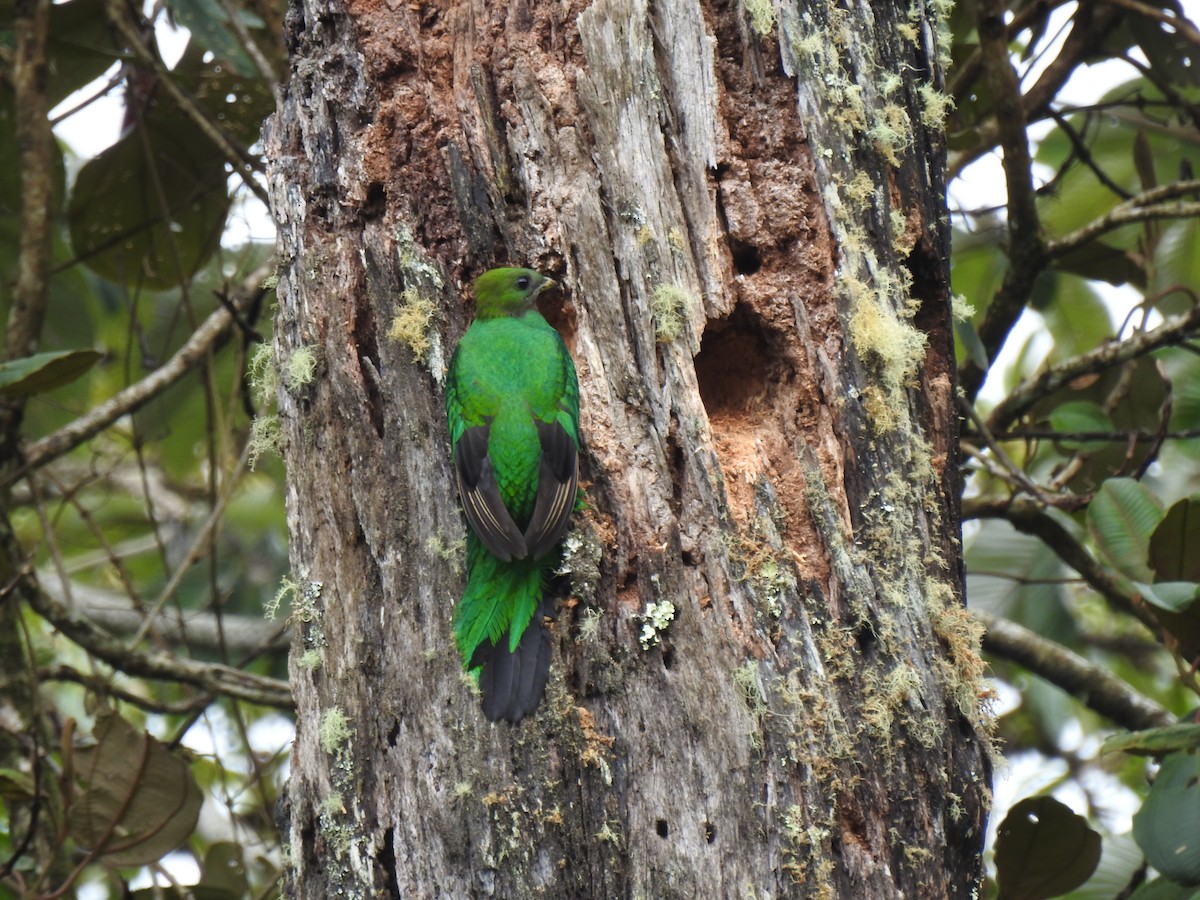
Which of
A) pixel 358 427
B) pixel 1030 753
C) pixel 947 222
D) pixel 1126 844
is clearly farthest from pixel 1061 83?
pixel 1030 753

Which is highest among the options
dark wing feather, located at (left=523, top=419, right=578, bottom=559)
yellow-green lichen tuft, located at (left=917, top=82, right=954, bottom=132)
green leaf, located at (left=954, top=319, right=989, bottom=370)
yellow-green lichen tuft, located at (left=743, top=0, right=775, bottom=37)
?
yellow-green lichen tuft, located at (left=743, top=0, right=775, bottom=37)

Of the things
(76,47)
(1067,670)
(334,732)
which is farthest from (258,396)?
(1067,670)

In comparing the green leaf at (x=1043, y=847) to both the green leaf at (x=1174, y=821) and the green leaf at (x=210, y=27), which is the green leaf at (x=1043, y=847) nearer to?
the green leaf at (x=1174, y=821)

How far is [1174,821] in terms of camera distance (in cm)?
332

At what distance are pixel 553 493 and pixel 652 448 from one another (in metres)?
0.23

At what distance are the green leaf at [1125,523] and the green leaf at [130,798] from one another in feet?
9.61

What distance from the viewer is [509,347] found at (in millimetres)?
2982

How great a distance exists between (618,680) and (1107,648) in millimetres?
6490

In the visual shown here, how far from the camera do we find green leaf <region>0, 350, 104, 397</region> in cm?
361

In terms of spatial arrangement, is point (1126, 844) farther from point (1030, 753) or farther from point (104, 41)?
point (104, 41)

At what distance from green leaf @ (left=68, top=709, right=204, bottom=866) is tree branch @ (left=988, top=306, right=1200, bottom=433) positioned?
10.5 ft

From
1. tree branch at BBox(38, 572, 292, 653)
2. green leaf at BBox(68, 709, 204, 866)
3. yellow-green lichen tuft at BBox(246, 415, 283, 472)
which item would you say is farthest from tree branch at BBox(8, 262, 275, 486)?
tree branch at BBox(38, 572, 292, 653)

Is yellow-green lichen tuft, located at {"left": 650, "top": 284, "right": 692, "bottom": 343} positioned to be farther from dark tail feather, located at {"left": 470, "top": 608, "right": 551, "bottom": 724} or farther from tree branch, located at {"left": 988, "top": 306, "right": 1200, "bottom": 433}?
tree branch, located at {"left": 988, "top": 306, "right": 1200, "bottom": 433}

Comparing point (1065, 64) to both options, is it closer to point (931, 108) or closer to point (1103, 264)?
point (1103, 264)
